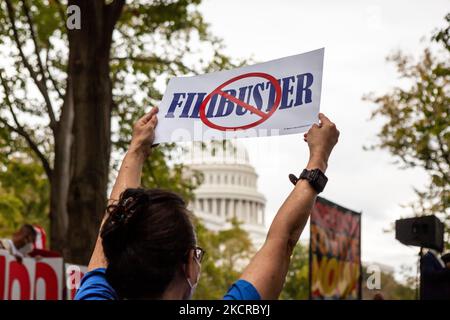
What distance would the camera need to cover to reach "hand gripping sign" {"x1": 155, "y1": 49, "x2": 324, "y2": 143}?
2.96m

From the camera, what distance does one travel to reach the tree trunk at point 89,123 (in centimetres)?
1084

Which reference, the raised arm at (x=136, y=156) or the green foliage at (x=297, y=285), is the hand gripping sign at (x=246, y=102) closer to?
the raised arm at (x=136, y=156)

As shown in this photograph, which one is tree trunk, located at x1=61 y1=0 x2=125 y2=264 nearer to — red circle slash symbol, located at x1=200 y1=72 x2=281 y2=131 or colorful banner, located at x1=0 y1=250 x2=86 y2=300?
colorful banner, located at x1=0 y1=250 x2=86 y2=300

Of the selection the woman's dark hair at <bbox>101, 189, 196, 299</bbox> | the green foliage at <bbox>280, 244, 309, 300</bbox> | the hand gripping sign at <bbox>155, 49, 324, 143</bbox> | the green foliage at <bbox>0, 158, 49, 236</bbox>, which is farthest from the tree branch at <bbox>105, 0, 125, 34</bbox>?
the green foliage at <bbox>280, 244, 309, 300</bbox>

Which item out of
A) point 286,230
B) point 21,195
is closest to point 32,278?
point 286,230

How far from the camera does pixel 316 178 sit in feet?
8.14

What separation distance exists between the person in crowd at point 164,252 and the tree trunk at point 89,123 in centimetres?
854

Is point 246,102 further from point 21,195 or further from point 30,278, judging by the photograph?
point 21,195

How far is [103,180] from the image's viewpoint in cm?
1096

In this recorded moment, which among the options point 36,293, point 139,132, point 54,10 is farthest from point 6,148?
point 139,132

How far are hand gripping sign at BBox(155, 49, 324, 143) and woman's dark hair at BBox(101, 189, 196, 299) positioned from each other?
0.84m

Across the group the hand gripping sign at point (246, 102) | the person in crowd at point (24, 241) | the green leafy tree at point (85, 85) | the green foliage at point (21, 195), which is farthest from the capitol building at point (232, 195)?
the hand gripping sign at point (246, 102)

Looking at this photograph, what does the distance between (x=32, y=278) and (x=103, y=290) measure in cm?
885

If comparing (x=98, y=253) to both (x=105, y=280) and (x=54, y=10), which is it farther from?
(x=54, y=10)
